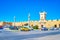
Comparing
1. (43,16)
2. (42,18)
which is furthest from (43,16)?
(42,18)

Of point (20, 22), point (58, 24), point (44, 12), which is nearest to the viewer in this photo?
point (44, 12)

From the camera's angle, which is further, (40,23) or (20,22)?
(20,22)

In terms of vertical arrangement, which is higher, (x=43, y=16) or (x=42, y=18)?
(x=43, y=16)

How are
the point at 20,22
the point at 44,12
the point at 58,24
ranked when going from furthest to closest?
the point at 20,22, the point at 58,24, the point at 44,12

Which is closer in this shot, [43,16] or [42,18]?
[43,16]

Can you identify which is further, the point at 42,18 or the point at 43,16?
the point at 42,18

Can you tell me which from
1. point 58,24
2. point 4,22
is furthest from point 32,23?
point 4,22

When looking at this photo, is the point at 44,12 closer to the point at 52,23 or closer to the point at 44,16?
the point at 44,16

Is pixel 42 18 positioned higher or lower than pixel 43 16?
lower

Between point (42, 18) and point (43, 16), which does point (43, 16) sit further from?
point (42, 18)

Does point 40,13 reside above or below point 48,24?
above

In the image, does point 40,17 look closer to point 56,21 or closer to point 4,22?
point 56,21

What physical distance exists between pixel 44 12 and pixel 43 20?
4.10 meters

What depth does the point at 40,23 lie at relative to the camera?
79.9 m
